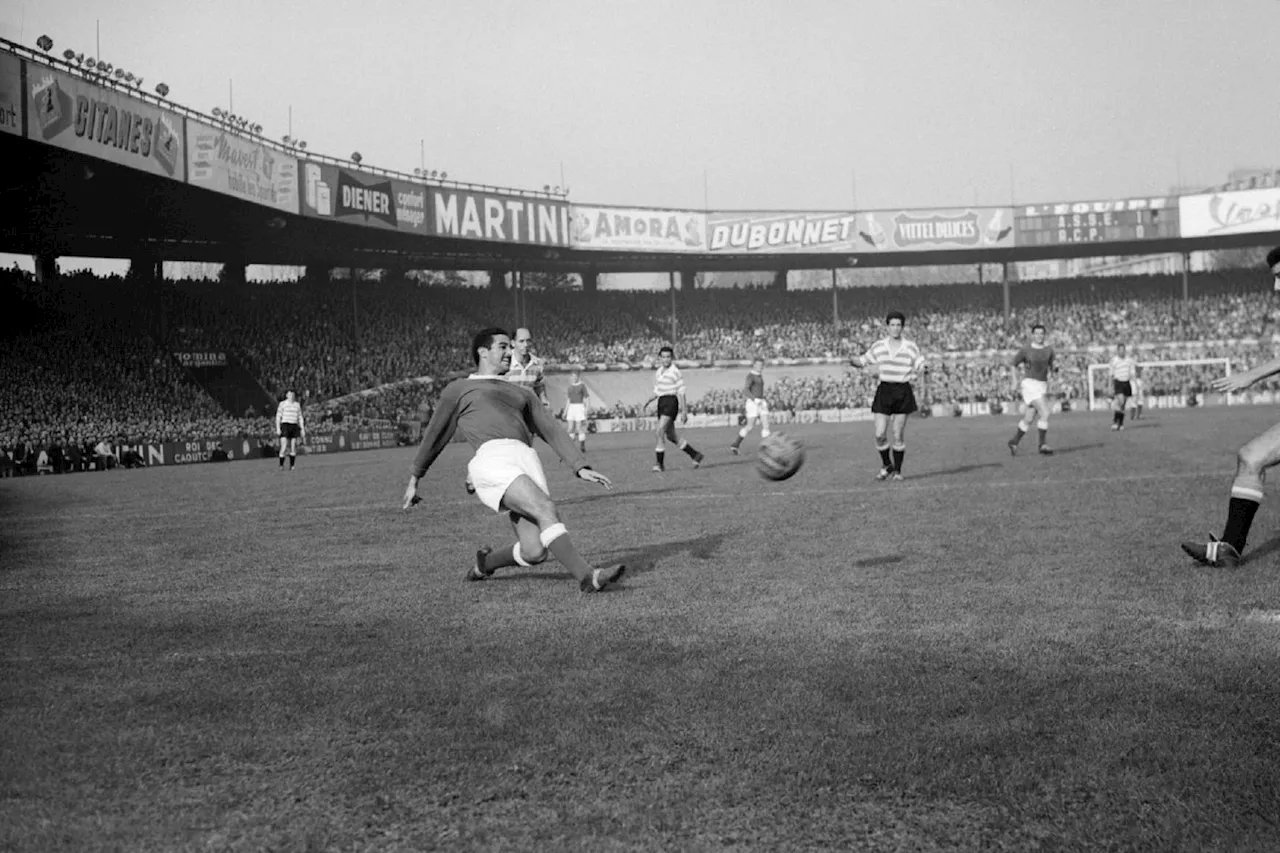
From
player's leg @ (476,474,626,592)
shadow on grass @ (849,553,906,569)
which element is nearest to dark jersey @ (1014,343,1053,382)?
shadow on grass @ (849,553,906,569)

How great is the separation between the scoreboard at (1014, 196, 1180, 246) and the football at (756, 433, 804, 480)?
59.7m

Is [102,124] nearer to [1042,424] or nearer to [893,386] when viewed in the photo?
[893,386]

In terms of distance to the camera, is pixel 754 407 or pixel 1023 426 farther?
pixel 754 407

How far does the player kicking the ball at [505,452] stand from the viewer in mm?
7316

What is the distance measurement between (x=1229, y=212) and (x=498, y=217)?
3902 cm

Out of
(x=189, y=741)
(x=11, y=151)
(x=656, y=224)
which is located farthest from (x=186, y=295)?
(x=189, y=741)

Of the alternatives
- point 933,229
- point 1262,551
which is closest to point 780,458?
point 1262,551

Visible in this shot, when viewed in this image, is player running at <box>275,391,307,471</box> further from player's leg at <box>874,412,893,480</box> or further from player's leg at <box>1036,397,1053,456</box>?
player's leg at <box>1036,397,1053,456</box>

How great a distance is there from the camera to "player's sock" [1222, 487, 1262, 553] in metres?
7.34

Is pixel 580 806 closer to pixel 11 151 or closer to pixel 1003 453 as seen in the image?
pixel 1003 453

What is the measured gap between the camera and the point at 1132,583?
22.5ft

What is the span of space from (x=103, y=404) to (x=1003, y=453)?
30.5 metres

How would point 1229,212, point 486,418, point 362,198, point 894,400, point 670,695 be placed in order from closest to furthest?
point 670,695 < point 486,418 < point 894,400 < point 362,198 < point 1229,212

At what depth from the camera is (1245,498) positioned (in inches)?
291
